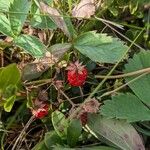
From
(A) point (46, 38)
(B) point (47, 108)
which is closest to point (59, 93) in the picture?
(B) point (47, 108)

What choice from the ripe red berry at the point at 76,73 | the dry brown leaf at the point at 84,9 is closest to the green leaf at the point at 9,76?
the ripe red berry at the point at 76,73

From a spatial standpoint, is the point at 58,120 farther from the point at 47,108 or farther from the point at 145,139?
the point at 145,139

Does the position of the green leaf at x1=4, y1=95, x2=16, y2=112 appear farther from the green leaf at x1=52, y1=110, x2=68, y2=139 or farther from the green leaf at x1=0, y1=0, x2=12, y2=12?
the green leaf at x1=0, y1=0, x2=12, y2=12

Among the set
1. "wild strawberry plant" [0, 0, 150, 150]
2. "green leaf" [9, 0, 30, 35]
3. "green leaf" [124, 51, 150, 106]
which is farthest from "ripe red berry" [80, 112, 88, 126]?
"green leaf" [9, 0, 30, 35]

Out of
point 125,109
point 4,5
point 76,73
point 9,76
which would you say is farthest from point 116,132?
point 4,5

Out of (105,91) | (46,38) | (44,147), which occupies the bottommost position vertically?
(44,147)

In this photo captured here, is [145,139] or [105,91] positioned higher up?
[105,91]

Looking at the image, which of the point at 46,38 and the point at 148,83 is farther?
the point at 46,38
